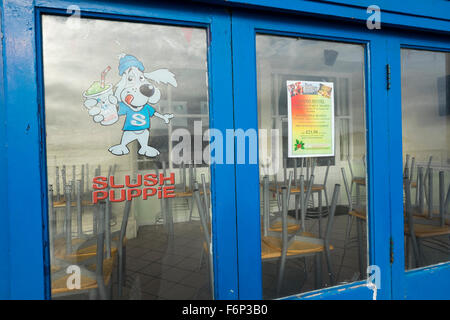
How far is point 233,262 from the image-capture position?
3.99ft

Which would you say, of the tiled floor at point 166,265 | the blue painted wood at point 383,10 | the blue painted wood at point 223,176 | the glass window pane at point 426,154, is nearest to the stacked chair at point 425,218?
the glass window pane at point 426,154

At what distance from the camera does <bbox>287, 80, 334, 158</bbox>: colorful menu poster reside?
1.39 meters

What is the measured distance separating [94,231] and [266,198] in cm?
88

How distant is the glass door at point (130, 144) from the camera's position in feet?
3.54

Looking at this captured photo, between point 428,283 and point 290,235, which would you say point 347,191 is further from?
point 428,283

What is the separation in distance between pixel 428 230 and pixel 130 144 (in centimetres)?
193

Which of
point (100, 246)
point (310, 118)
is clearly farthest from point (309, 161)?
point (100, 246)

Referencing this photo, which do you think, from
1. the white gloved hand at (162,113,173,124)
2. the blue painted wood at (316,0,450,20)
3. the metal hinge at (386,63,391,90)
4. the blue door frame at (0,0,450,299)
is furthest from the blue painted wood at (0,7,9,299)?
the metal hinge at (386,63,391,90)

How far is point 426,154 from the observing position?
1736mm

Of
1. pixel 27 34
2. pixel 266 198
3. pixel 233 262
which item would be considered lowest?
pixel 233 262

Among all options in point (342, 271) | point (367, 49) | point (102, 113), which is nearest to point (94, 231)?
point (102, 113)

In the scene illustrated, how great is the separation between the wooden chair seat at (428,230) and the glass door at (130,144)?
129 cm

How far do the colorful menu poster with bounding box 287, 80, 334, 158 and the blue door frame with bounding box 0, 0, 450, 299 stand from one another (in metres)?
0.23
